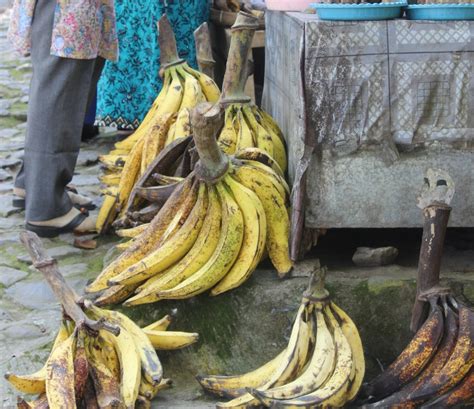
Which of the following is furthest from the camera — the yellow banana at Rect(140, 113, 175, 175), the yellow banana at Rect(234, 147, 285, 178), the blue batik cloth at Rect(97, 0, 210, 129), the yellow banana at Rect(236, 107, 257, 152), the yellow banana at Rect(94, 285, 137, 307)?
the blue batik cloth at Rect(97, 0, 210, 129)

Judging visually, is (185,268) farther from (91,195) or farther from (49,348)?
(91,195)

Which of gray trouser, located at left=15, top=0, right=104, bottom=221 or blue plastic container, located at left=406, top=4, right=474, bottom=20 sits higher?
blue plastic container, located at left=406, top=4, right=474, bottom=20

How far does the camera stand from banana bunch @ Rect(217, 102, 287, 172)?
4.34m

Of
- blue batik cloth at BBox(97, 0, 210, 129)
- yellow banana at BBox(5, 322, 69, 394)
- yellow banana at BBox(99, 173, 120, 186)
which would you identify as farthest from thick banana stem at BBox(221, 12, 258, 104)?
blue batik cloth at BBox(97, 0, 210, 129)

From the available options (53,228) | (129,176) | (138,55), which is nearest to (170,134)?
(129,176)

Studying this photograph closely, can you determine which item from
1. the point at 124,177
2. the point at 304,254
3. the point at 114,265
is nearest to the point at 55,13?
the point at 124,177

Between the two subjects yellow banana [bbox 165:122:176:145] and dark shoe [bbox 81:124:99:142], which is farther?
dark shoe [bbox 81:124:99:142]

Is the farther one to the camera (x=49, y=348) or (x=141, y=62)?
(x=141, y=62)

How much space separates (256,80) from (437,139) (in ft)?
10.5

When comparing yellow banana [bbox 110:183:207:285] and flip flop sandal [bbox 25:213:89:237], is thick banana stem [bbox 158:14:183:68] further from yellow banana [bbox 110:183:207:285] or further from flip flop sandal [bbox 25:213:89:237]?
yellow banana [bbox 110:183:207:285]

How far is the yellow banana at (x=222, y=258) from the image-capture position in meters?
3.59

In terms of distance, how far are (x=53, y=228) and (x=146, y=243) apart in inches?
54.0

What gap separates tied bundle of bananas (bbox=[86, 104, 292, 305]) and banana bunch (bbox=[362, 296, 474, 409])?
2.32 feet

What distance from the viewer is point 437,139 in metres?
3.59
